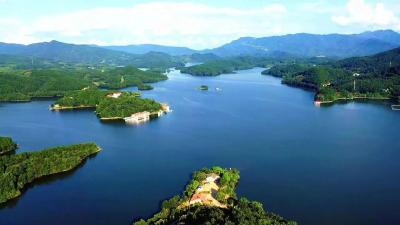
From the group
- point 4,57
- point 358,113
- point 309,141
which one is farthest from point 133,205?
point 4,57

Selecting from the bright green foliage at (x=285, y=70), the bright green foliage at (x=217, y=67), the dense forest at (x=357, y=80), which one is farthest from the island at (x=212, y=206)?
the bright green foliage at (x=217, y=67)

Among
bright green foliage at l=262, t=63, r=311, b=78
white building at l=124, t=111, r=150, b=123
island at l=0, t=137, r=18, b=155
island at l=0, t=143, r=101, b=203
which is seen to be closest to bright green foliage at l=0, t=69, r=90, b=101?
white building at l=124, t=111, r=150, b=123

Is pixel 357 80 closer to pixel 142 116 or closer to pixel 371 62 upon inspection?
pixel 371 62

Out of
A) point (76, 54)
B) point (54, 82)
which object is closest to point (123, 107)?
point (54, 82)

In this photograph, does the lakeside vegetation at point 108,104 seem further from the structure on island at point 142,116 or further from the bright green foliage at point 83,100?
the structure on island at point 142,116

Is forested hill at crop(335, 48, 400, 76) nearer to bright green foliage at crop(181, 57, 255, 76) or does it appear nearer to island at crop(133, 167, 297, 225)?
bright green foliage at crop(181, 57, 255, 76)
